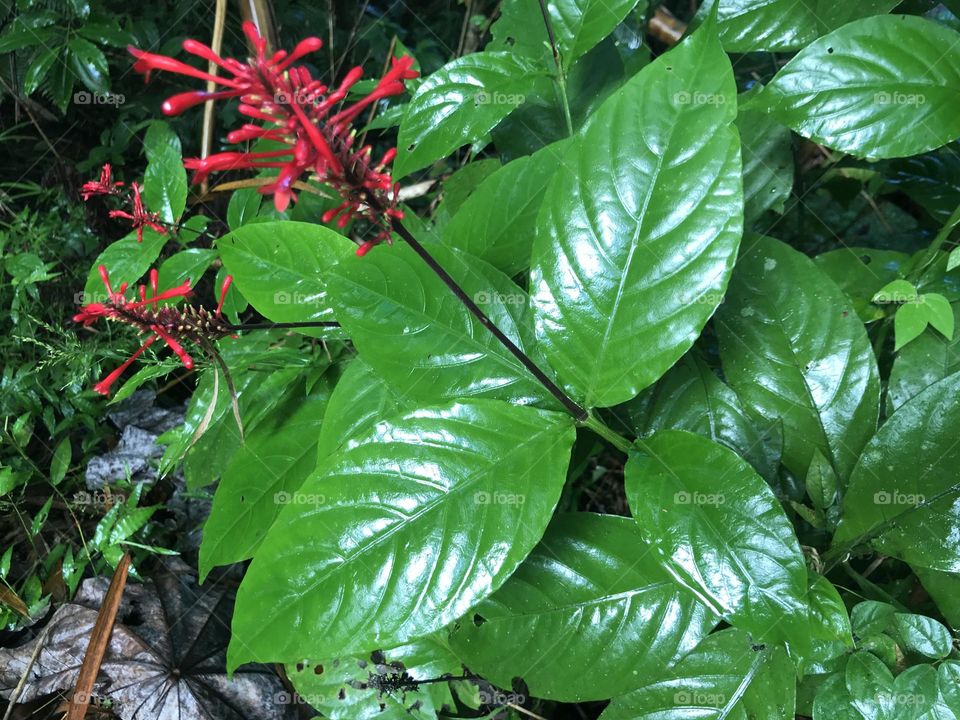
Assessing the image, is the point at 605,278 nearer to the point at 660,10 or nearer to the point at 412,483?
the point at 412,483

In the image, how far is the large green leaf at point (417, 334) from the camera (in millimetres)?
941

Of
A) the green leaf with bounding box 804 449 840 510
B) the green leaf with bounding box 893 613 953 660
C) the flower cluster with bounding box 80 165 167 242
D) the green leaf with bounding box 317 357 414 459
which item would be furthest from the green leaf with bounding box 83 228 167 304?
the green leaf with bounding box 893 613 953 660

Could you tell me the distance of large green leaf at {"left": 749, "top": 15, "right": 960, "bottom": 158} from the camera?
0.92m

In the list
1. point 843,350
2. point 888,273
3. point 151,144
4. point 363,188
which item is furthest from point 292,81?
point 151,144

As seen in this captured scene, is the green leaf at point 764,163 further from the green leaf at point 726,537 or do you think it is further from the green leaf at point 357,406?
the green leaf at point 357,406

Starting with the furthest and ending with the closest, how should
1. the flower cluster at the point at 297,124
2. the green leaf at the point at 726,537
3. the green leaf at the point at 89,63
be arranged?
the green leaf at the point at 89,63, the green leaf at the point at 726,537, the flower cluster at the point at 297,124

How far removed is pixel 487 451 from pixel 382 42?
1.69 metres

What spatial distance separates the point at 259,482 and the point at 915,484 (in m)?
0.95

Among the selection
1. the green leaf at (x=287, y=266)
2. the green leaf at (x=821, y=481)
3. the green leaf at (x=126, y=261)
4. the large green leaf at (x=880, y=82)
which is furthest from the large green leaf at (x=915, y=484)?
the green leaf at (x=126, y=261)

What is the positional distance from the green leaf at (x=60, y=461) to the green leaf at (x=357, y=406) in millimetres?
944

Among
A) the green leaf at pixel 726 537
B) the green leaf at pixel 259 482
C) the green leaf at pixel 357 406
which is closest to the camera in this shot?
the green leaf at pixel 726 537

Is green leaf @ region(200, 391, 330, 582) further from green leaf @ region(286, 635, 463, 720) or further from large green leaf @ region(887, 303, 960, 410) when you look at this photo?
large green leaf @ region(887, 303, 960, 410)

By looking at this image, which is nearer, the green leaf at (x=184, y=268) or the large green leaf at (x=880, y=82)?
the large green leaf at (x=880, y=82)

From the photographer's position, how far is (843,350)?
1044mm
